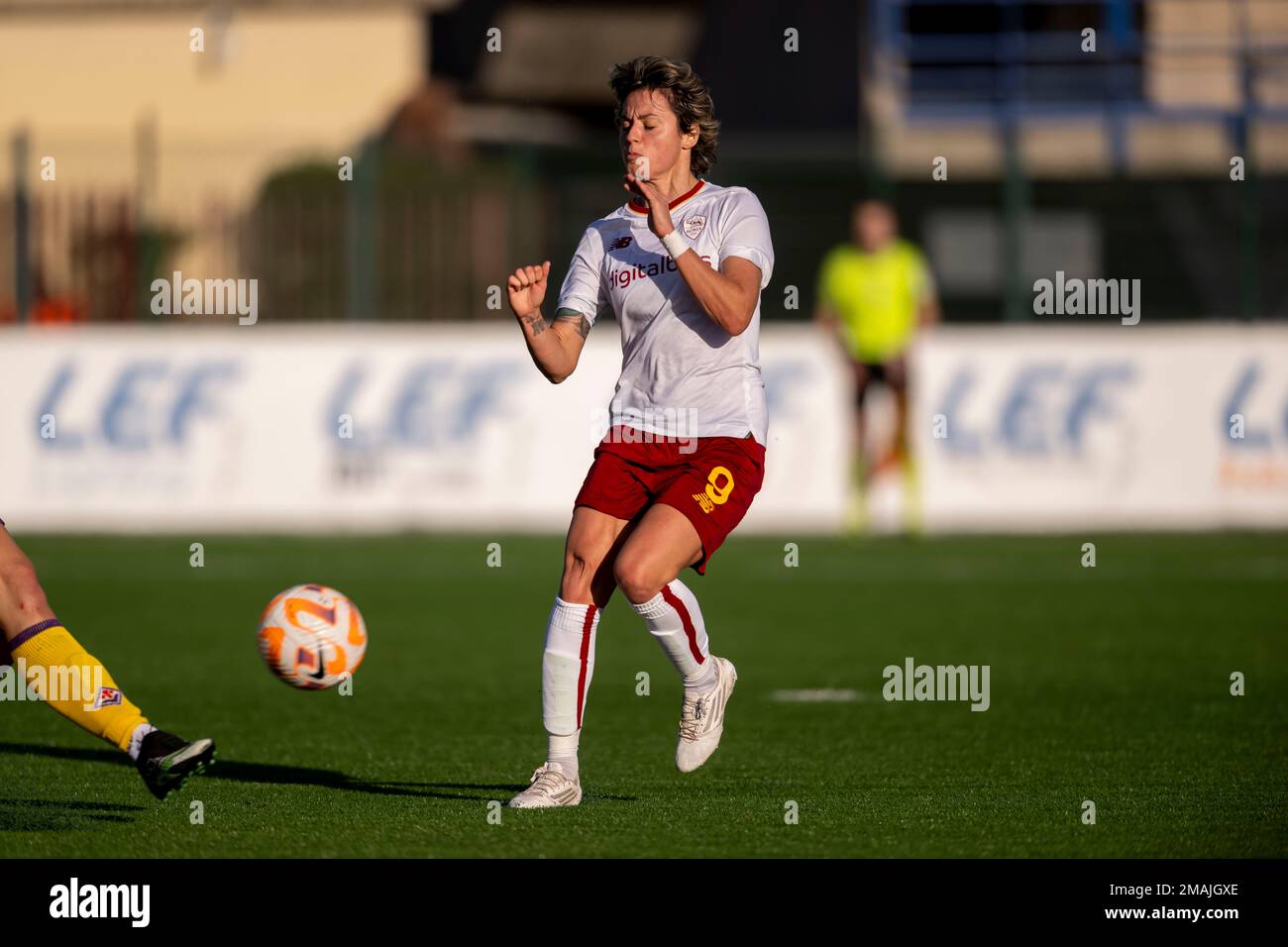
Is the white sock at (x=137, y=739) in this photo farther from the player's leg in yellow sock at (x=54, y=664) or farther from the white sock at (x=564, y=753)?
the white sock at (x=564, y=753)

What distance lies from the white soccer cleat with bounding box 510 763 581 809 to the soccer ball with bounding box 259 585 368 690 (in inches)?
32.2

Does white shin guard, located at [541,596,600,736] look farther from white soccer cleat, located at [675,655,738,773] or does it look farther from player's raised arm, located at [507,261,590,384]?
player's raised arm, located at [507,261,590,384]

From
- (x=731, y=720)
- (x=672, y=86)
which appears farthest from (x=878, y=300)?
(x=672, y=86)

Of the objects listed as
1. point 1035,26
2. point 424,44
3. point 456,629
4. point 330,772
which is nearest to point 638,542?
point 330,772

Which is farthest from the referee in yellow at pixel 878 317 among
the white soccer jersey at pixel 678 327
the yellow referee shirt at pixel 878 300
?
the white soccer jersey at pixel 678 327

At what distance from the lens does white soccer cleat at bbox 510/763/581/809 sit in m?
6.64

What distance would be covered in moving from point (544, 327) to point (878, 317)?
10.7 m

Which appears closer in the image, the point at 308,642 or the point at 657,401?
the point at 657,401

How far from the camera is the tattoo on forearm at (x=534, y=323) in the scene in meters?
6.70

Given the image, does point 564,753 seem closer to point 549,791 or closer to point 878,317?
point 549,791

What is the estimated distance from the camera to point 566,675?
6.77 metres

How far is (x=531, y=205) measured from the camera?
21.2 m

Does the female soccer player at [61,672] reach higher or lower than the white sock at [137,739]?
higher

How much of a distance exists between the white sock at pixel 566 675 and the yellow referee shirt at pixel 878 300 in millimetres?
10779
